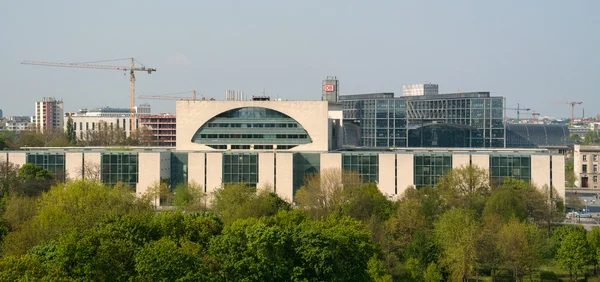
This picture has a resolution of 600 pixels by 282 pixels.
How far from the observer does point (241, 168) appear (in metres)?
73.9

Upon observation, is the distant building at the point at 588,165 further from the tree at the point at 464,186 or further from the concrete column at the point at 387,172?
the concrete column at the point at 387,172

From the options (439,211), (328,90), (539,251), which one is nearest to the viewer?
(539,251)

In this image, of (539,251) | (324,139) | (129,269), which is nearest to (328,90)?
(324,139)

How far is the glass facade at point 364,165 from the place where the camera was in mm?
73375

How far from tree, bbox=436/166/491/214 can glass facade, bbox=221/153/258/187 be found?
50.6 ft

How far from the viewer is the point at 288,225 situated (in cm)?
4291

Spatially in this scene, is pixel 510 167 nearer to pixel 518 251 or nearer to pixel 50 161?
pixel 518 251

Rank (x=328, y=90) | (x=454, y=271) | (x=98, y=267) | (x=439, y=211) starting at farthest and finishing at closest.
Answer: (x=328, y=90) → (x=439, y=211) → (x=454, y=271) → (x=98, y=267)

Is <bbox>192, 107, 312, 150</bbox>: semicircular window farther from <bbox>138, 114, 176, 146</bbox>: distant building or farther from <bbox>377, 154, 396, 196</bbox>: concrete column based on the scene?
<bbox>138, 114, 176, 146</bbox>: distant building

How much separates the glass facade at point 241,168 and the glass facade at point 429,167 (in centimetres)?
1328

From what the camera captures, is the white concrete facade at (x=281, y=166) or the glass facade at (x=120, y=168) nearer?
the white concrete facade at (x=281, y=166)

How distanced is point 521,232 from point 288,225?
47.7ft

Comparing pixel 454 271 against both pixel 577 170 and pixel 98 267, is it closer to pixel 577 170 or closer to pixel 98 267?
pixel 98 267

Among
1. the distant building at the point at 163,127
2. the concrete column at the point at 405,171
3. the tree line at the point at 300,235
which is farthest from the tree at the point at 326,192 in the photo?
the distant building at the point at 163,127
